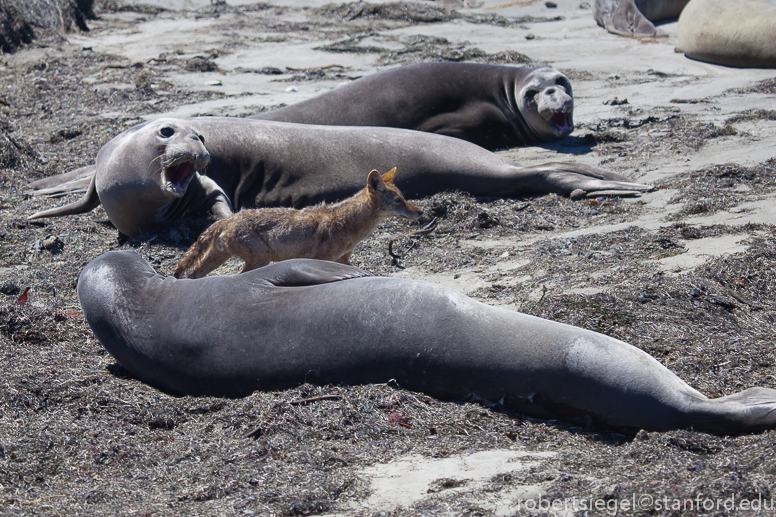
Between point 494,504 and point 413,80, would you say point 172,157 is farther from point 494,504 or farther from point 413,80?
point 494,504

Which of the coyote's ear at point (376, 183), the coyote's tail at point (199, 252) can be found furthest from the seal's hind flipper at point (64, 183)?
the coyote's ear at point (376, 183)

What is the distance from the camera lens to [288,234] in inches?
199

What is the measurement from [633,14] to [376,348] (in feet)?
38.4

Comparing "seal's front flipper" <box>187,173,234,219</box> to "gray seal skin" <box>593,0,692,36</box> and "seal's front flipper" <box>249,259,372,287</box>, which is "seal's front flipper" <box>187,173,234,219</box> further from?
"gray seal skin" <box>593,0,692,36</box>

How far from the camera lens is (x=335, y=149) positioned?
7055mm

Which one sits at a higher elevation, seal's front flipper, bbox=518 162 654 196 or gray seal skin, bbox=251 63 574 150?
gray seal skin, bbox=251 63 574 150

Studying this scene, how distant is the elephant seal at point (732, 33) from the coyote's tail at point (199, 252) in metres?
8.09

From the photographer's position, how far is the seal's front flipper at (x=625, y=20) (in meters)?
13.2

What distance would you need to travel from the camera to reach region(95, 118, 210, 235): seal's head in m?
6.25

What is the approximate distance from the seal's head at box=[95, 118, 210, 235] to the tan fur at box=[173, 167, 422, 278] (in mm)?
1364

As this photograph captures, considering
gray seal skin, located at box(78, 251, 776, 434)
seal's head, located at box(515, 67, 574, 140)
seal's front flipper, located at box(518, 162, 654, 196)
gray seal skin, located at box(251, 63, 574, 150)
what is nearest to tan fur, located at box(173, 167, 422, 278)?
gray seal skin, located at box(78, 251, 776, 434)

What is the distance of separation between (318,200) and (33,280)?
2443 mm

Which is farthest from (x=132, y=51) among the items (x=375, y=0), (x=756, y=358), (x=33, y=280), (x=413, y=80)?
(x=756, y=358)

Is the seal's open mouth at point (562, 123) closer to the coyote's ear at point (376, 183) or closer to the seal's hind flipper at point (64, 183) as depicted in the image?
the coyote's ear at point (376, 183)
